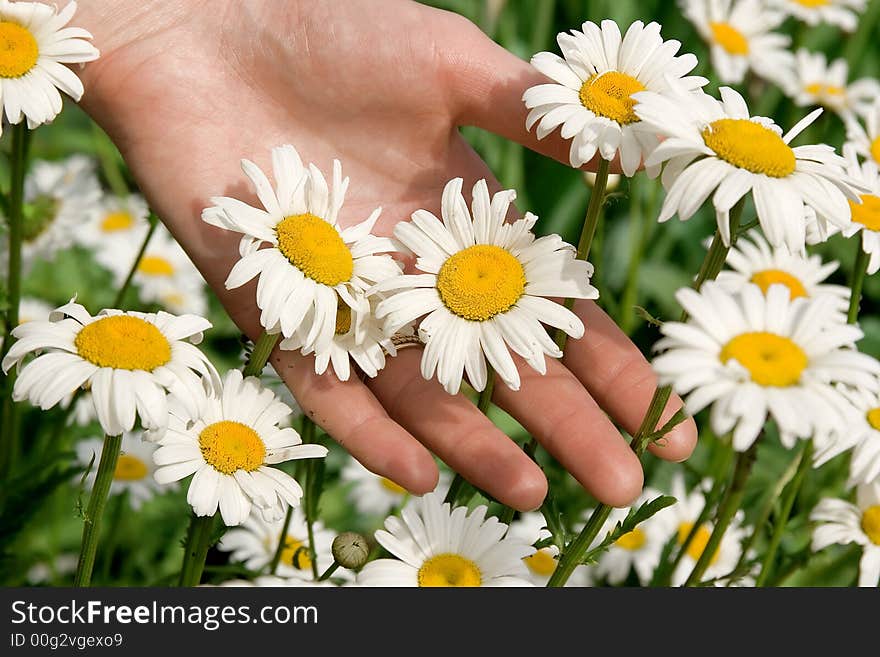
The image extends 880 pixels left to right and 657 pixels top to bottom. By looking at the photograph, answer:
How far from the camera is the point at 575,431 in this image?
1576mm

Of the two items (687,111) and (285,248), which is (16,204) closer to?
(285,248)

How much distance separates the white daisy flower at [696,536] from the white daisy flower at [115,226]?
171 cm

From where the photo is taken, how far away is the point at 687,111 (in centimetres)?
142

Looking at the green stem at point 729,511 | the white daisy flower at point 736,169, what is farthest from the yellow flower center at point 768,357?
the green stem at point 729,511

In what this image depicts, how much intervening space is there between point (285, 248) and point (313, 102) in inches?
21.7

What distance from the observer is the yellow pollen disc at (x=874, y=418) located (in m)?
1.62

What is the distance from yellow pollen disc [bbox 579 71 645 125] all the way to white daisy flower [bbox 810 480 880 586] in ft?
2.53

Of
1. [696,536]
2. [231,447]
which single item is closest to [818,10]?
[696,536]

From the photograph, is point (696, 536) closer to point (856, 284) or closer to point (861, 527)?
point (861, 527)

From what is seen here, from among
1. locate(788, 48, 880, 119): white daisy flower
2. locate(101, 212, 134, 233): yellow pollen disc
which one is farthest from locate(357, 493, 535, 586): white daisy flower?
locate(788, 48, 880, 119): white daisy flower

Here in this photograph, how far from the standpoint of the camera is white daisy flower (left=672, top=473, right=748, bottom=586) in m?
2.20

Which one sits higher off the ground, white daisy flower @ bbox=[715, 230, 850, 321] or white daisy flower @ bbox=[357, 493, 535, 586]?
white daisy flower @ bbox=[715, 230, 850, 321]

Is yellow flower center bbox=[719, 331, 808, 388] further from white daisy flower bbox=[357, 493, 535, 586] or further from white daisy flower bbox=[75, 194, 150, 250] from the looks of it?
white daisy flower bbox=[75, 194, 150, 250]

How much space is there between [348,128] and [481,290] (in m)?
0.61
